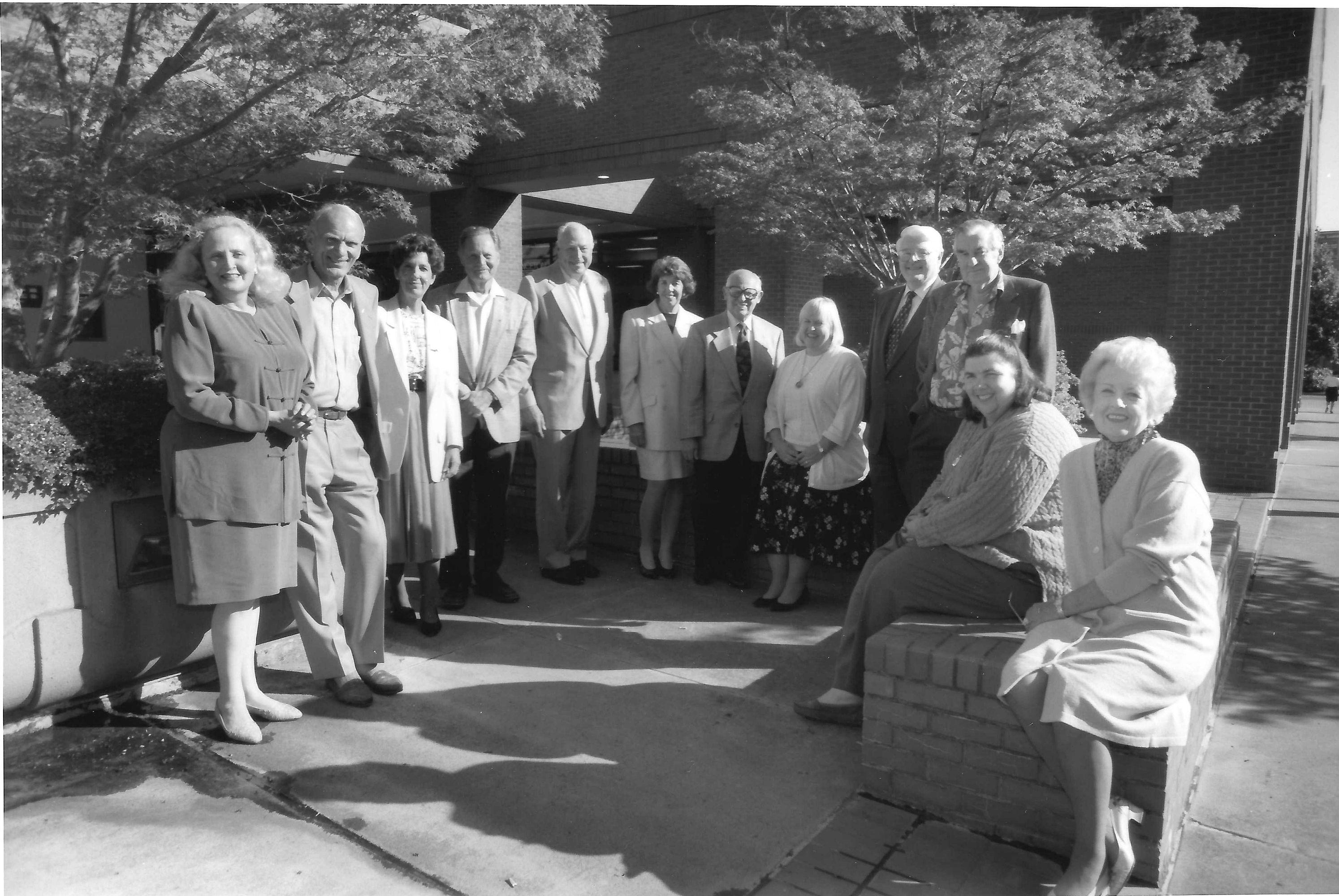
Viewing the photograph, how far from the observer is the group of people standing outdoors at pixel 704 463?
8.66 ft

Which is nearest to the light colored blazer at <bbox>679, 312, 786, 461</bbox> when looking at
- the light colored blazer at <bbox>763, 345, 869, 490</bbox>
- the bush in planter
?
the light colored blazer at <bbox>763, 345, 869, 490</bbox>

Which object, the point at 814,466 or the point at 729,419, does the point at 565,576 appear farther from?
the point at 814,466

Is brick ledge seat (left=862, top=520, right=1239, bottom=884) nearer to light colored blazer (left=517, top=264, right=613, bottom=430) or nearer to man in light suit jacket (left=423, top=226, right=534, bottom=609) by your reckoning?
man in light suit jacket (left=423, top=226, right=534, bottom=609)

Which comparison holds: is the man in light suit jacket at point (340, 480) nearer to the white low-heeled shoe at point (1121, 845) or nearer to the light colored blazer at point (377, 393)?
the light colored blazer at point (377, 393)

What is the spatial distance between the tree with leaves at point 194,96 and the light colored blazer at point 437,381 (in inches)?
55.9

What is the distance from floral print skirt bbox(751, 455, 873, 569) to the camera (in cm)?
496

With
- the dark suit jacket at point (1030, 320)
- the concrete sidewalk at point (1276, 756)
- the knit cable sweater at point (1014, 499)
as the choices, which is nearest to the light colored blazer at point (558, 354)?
the dark suit jacket at point (1030, 320)

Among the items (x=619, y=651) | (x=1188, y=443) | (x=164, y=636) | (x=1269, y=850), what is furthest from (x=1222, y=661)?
(x=1188, y=443)

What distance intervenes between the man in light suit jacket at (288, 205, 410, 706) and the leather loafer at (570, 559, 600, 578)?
166 cm

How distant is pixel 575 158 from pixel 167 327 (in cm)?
1352

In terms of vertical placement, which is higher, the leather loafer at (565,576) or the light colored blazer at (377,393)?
the light colored blazer at (377,393)

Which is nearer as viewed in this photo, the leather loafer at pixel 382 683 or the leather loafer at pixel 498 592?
the leather loafer at pixel 382 683

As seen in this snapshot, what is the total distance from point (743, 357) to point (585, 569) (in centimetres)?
153

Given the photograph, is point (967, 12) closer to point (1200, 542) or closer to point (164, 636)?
point (1200, 542)
